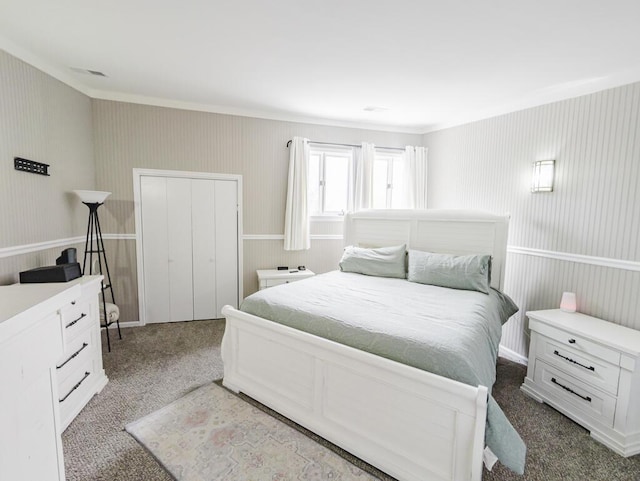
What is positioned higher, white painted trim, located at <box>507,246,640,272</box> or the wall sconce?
the wall sconce

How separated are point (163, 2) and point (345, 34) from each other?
110cm

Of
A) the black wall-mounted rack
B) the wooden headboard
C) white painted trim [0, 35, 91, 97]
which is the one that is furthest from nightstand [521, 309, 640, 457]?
white painted trim [0, 35, 91, 97]

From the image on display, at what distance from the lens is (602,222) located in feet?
7.92

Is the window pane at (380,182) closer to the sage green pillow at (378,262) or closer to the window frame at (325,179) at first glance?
the window frame at (325,179)

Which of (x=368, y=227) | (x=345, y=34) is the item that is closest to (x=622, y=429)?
(x=368, y=227)

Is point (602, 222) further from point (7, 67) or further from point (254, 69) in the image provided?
point (7, 67)

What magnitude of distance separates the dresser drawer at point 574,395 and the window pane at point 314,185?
2.87m

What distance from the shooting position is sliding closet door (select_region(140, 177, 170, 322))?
348 cm

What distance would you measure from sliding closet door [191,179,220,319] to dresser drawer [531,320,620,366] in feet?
11.1

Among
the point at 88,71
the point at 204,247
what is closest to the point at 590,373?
the point at 204,247

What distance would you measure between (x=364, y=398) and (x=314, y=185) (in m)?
2.95

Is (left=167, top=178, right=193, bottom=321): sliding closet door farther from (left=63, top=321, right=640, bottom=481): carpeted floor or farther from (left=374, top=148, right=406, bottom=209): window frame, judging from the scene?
(left=374, top=148, right=406, bottom=209): window frame

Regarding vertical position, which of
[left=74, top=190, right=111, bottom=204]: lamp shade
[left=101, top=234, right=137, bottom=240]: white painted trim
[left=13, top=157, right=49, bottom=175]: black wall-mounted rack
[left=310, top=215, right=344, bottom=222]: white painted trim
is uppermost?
[left=13, top=157, right=49, bottom=175]: black wall-mounted rack

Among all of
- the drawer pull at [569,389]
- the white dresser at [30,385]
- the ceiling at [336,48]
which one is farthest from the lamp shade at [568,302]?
the white dresser at [30,385]
